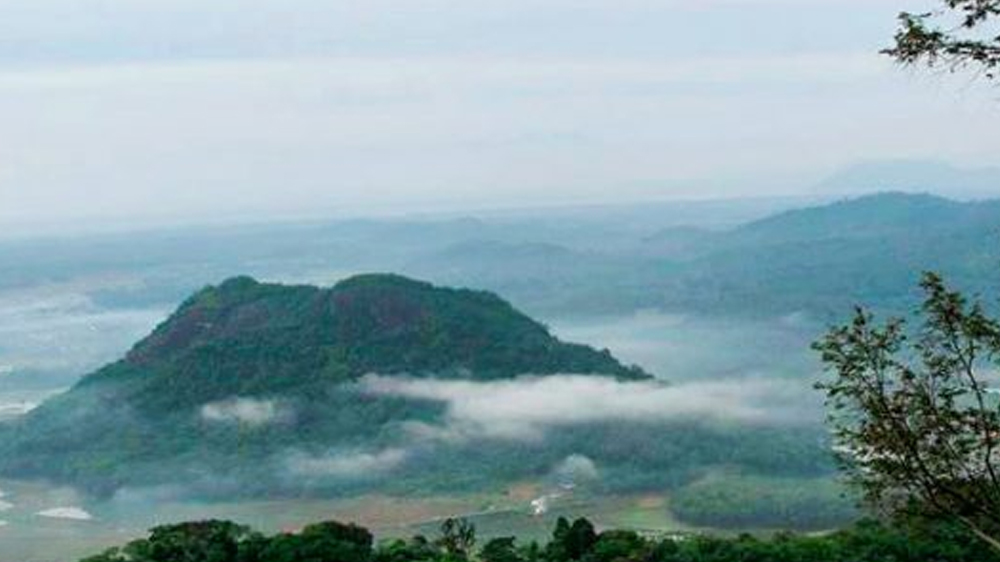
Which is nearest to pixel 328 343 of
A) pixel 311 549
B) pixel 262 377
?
pixel 262 377

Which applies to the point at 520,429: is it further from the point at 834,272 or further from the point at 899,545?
the point at 834,272

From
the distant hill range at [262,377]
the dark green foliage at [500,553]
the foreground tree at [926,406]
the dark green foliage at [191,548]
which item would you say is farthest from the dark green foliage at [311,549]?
the distant hill range at [262,377]

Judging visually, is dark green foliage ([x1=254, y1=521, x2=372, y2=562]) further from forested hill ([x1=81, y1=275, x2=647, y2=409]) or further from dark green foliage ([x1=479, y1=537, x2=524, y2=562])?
forested hill ([x1=81, y1=275, x2=647, y2=409])

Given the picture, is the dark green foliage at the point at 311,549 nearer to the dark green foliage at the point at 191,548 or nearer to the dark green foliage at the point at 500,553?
the dark green foliage at the point at 191,548

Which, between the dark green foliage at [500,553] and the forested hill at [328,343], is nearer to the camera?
the dark green foliage at [500,553]

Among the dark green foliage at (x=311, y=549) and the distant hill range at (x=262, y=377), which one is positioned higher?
the distant hill range at (x=262, y=377)

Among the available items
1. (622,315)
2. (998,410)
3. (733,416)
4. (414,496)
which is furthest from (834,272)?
(998,410)

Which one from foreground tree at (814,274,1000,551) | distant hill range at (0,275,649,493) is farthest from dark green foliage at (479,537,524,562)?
distant hill range at (0,275,649,493)
